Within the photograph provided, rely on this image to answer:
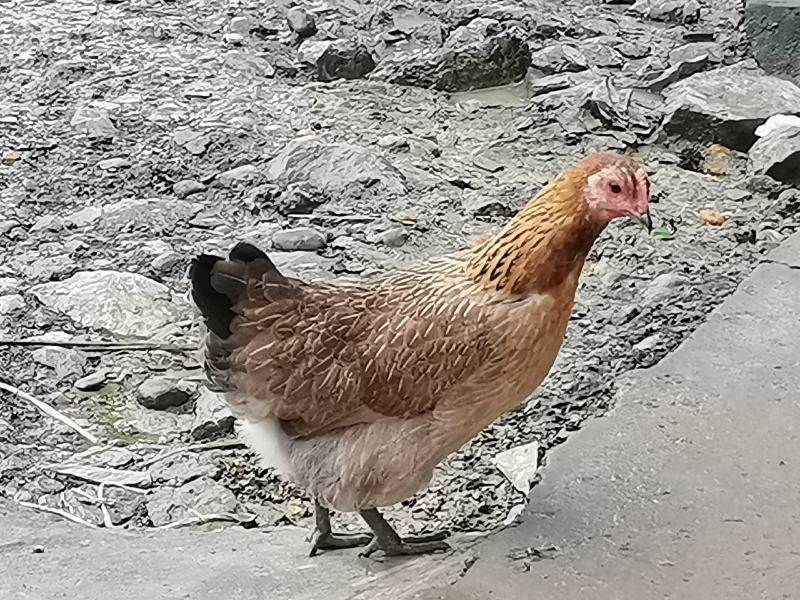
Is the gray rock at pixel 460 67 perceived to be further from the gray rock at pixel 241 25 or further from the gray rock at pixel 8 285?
the gray rock at pixel 8 285

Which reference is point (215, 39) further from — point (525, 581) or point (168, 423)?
point (525, 581)

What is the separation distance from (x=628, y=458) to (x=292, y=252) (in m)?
1.75

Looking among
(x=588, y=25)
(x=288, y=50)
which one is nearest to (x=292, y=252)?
(x=288, y=50)

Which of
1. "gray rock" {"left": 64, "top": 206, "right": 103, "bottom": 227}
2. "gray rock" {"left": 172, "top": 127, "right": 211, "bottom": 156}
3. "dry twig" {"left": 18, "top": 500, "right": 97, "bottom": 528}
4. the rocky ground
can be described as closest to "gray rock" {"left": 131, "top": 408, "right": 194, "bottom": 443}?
the rocky ground

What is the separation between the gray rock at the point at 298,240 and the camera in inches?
172

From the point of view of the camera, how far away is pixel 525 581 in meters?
2.58

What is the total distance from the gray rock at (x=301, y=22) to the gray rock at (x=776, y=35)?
82.0 inches

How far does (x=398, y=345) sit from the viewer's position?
108 inches

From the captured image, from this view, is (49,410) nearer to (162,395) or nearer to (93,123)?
(162,395)

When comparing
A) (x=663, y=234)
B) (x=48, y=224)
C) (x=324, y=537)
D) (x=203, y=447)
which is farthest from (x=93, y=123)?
(x=324, y=537)

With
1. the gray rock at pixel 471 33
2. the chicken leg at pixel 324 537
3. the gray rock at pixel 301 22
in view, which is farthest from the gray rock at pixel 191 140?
the chicken leg at pixel 324 537

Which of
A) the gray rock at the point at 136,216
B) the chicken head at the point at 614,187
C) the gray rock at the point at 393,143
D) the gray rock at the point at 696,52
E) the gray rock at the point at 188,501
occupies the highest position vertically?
the chicken head at the point at 614,187

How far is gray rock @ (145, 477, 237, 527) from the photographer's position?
126 inches

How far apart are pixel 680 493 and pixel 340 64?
338 centimetres
